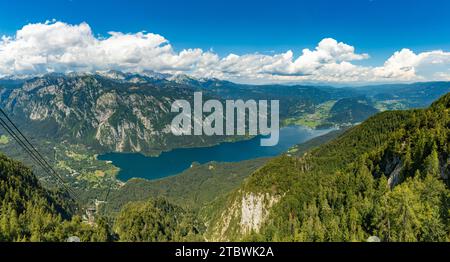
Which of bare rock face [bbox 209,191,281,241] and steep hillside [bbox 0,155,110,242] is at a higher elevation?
steep hillside [bbox 0,155,110,242]

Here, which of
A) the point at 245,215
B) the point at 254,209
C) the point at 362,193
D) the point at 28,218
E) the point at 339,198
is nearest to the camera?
the point at 362,193

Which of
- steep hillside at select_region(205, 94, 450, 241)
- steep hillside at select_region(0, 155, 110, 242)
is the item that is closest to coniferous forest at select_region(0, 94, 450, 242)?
steep hillside at select_region(205, 94, 450, 241)

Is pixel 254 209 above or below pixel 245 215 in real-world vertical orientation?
above

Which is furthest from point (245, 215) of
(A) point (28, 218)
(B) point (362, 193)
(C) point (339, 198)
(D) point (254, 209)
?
(A) point (28, 218)

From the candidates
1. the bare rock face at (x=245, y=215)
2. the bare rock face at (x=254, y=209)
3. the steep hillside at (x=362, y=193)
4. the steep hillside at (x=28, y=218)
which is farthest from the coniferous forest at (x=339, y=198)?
the bare rock face at (x=254, y=209)

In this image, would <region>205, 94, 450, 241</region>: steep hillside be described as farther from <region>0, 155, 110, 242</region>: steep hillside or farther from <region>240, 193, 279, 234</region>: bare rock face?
<region>0, 155, 110, 242</region>: steep hillside

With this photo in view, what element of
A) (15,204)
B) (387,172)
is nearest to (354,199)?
(387,172)

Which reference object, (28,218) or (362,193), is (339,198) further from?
(28,218)
